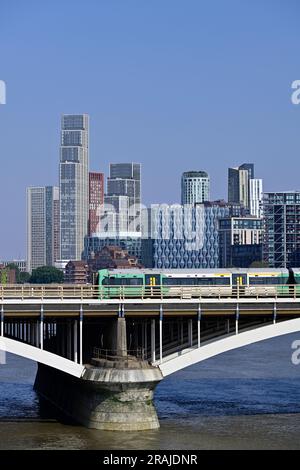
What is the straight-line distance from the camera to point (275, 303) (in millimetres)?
67750

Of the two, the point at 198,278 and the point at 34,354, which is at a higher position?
the point at 198,278

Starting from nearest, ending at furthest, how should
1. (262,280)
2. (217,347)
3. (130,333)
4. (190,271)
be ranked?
1. (217,347)
2. (130,333)
3. (190,271)
4. (262,280)

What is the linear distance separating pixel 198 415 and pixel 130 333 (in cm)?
637

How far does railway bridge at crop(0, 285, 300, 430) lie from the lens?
63906 millimetres

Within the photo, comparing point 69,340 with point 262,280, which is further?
point 262,280

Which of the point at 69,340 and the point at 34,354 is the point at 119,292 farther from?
the point at 34,354

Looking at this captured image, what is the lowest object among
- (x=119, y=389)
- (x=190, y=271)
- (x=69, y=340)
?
(x=119, y=389)

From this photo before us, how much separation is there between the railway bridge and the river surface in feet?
5.34

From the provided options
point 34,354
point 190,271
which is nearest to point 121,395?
point 34,354

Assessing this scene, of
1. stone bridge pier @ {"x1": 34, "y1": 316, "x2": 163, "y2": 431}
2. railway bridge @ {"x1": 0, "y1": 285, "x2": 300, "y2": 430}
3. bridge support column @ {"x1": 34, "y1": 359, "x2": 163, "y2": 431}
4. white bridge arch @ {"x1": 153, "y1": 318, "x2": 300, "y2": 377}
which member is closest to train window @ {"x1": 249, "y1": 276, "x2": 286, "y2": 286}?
railway bridge @ {"x1": 0, "y1": 285, "x2": 300, "y2": 430}

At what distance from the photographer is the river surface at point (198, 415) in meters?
61.8

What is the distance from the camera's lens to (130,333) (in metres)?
72.2

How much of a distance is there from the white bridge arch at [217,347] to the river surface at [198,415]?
345cm
